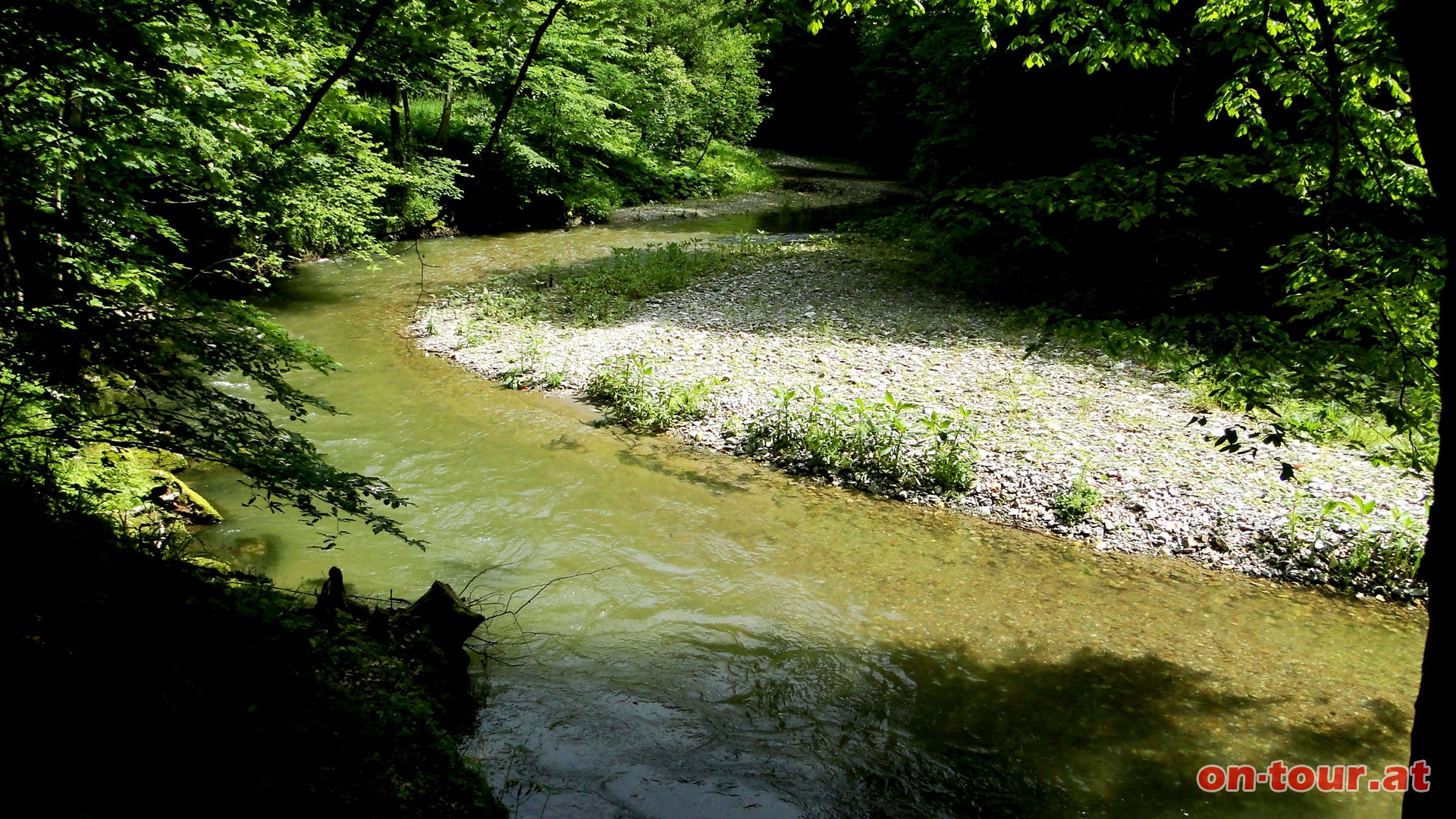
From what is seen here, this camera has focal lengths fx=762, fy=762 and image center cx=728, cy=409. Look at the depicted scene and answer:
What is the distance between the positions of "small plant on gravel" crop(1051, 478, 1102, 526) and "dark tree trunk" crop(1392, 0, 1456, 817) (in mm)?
6087

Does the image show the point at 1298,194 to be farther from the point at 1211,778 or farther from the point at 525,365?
the point at 525,365

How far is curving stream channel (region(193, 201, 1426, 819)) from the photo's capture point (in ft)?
16.4

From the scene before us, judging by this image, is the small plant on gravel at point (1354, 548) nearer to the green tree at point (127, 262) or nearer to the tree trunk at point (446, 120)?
the green tree at point (127, 262)

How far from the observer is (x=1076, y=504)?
27.8 ft

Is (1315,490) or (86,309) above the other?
(86,309)

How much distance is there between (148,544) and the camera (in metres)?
4.56

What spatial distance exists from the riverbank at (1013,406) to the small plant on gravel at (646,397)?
221 mm

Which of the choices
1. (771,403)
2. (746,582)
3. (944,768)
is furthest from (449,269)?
(944,768)

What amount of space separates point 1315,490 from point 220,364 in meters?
10.4

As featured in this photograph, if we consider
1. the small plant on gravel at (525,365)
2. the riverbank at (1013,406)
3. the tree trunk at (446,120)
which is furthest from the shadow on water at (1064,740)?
the tree trunk at (446,120)

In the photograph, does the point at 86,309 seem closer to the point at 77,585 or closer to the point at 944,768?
the point at 77,585

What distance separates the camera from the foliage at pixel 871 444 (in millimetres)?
9297

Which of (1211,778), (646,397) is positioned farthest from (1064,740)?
(646,397)

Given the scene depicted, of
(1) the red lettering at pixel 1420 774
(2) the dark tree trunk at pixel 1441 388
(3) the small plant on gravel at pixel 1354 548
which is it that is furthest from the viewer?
(3) the small plant on gravel at pixel 1354 548
